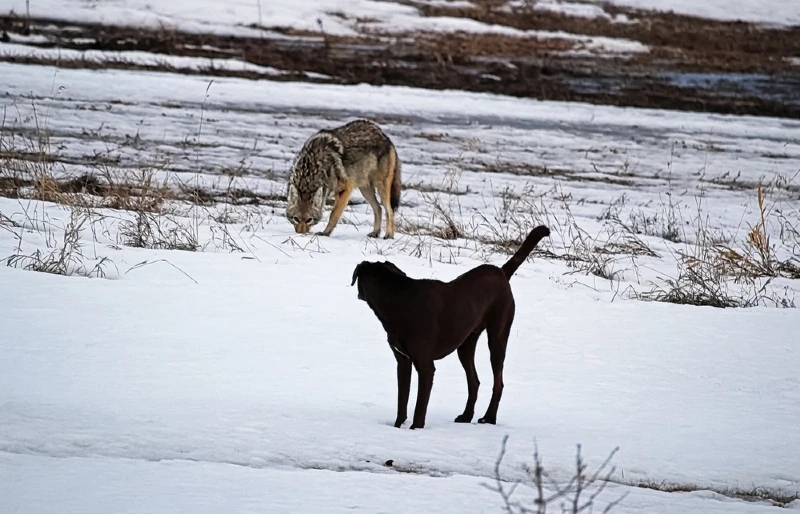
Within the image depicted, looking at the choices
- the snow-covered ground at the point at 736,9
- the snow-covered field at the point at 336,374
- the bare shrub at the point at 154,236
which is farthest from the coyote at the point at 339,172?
the snow-covered ground at the point at 736,9

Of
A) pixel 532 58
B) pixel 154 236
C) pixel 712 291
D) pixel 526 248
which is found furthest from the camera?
pixel 532 58

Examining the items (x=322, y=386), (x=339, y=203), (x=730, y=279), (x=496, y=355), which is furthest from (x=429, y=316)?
(x=339, y=203)

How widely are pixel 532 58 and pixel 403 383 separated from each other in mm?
34525

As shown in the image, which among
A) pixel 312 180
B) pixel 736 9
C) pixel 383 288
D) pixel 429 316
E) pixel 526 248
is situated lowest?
pixel 312 180

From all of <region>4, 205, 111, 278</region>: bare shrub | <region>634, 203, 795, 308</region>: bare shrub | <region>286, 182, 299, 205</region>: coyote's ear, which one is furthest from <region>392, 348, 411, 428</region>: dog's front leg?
<region>286, 182, 299, 205</region>: coyote's ear

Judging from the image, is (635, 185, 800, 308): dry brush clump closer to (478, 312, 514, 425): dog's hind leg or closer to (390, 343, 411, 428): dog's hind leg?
(478, 312, 514, 425): dog's hind leg

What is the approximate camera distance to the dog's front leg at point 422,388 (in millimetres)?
4637

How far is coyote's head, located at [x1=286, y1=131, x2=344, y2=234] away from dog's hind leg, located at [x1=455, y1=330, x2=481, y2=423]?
596 centimetres

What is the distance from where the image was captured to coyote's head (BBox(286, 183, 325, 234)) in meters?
10.9

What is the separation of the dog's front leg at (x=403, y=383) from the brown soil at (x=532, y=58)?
22.7m

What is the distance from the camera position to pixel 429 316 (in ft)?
15.0

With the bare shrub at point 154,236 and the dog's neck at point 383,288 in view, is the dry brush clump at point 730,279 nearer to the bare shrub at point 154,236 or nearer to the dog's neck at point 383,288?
the bare shrub at point 154,236

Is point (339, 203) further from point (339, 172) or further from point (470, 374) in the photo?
point (470, 374)

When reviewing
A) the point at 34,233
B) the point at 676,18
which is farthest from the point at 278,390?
the point at 676,18
